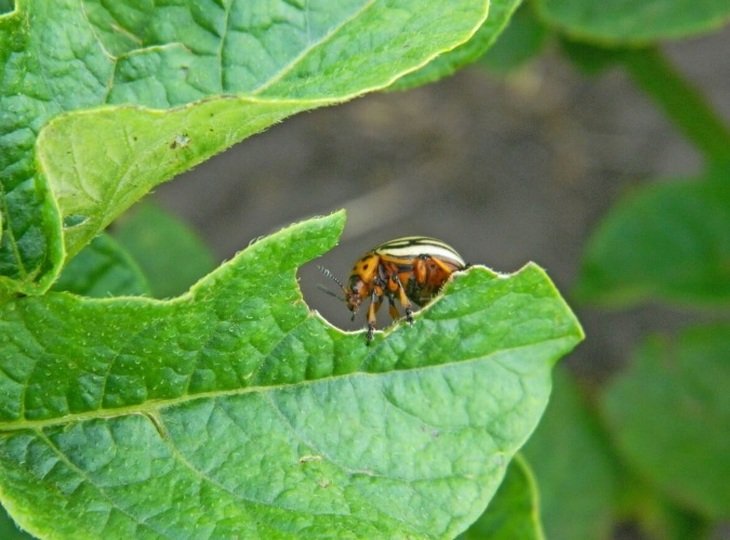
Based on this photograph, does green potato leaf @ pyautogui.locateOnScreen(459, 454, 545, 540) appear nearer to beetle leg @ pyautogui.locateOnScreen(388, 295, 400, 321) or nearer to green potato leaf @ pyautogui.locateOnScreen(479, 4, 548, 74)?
beetle leg @ pyautogui.locateOnScreen(388, 295, 400, 321)

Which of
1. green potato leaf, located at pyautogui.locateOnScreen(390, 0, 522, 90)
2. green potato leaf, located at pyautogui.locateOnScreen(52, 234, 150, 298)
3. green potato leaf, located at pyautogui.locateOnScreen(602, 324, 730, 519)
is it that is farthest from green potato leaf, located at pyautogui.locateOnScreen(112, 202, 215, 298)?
green potato leaf, located at pyautogui.locateOnScreen(602, 324, 730, 519)

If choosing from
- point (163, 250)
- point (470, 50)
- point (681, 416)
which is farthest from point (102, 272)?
point (681, 416)

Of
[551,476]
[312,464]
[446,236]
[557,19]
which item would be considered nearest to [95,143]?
[312,464]

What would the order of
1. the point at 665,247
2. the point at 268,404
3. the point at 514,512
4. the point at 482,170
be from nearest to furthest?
the point at 268,404
the point at 514,512
the point at 665,247
the point at 482,170

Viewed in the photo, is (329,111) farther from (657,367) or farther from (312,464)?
Result: (312,464)

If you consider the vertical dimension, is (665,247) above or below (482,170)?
above

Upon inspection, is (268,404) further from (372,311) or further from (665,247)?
(665,247)
